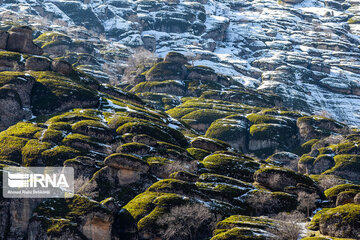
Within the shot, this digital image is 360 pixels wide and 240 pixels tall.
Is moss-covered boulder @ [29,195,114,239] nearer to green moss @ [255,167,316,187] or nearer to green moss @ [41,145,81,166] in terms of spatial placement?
green moss @ [41,145,81,166]

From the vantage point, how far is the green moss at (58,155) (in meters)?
91.1

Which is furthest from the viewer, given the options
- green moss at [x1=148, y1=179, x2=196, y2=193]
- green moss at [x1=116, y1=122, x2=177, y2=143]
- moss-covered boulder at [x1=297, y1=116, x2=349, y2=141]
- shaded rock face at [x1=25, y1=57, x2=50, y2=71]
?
moss-covered boulder at [x1=297, y1=116, x2=349, y2=141]

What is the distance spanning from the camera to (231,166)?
332ft

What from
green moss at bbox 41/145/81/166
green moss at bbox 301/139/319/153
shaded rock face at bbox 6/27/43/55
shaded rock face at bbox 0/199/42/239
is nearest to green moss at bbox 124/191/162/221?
shaded rock face at bbox 0/199/42/239

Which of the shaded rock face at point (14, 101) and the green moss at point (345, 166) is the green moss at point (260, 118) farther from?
the shaded rock face at point (14, 101)

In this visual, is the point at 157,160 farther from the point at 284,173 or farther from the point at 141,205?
the point at 284,173

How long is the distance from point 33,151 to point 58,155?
194 inches

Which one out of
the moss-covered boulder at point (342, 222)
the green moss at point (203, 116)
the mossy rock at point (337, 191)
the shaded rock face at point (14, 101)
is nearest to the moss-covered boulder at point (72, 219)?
the moss-covered boulder at point (342, 222)

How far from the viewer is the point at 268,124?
7141 inches

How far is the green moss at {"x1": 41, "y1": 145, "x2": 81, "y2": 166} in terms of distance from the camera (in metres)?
91.1

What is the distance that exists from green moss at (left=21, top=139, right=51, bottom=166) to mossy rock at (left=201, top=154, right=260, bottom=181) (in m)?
31.8

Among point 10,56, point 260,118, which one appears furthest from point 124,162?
point 260,118

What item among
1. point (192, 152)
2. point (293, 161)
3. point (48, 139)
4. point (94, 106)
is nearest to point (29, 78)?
point (94, 106)

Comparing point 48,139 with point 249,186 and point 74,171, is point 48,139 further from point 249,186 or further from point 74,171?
point 249,186
